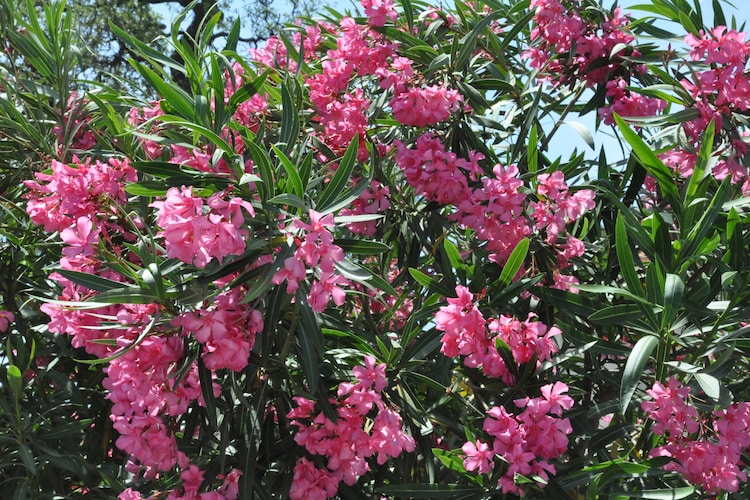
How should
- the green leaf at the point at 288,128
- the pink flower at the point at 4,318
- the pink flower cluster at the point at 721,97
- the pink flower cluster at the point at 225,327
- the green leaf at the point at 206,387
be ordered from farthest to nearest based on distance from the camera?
the pink flower at the point at 4,318 → the pink flower cluster at the point at 721,97 → the green leaf at the point at 288,128 → the green leaf at the point at 206,387 → the pink flower cluster at the point at 225,327

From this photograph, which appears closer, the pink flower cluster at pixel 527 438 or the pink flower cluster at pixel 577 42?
the pink flower cluster at pixel 527 438

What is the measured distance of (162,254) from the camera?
1.79 metres

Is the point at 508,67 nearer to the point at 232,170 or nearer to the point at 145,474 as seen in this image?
the point at 232,170

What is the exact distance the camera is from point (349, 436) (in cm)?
174

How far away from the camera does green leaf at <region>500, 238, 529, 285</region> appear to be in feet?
6.13

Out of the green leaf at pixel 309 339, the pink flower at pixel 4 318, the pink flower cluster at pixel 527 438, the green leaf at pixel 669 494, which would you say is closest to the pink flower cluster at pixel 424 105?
the green leaf at pixel 309 339

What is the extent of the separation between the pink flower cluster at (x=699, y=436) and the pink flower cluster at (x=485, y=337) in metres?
0.26

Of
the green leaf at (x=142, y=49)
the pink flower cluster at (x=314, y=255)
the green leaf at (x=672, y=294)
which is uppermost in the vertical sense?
the green leaf at (x=142, y=49)

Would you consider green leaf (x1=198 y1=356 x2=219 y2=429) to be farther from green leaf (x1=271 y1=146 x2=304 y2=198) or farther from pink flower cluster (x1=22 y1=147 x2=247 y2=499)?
green leaf (x1=271 y1=146 x2=304 y2=198)

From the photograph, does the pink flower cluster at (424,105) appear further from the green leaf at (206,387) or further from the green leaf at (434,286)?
the green leaf at (206,387)

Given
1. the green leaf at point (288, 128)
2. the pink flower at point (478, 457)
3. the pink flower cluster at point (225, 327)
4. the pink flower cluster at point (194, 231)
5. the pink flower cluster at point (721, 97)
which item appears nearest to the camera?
the pink flower cluster at point (194, 231)

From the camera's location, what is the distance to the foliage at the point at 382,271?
1.62 meters

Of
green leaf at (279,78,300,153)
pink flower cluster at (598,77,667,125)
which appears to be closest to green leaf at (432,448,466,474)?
green leaf at (279,78,300,153)

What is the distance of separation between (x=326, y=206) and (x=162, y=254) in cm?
39
